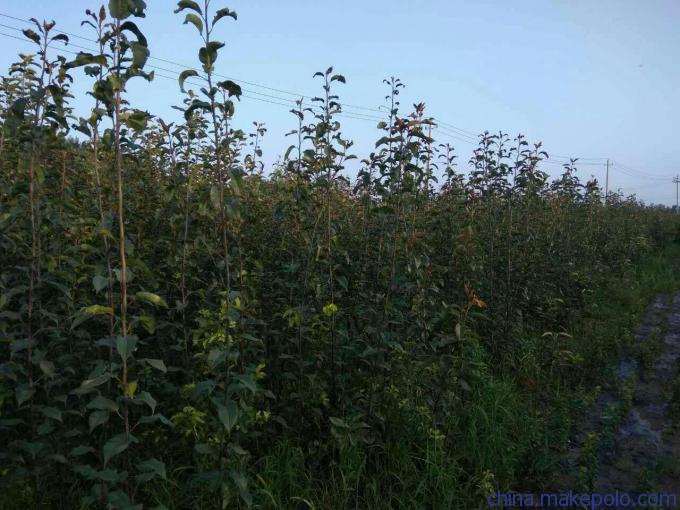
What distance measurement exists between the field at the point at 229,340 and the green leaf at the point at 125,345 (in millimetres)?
12

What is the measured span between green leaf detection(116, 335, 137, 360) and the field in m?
0.01

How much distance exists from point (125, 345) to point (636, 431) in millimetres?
4740

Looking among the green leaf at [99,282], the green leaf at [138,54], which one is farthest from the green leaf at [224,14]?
the green leaf at [99,282]

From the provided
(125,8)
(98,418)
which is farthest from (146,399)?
(125,8)

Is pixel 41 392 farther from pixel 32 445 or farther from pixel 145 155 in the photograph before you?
pixel 145 155

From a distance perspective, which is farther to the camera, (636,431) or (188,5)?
(636,431)

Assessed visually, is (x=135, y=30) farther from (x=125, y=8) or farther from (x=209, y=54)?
(x=209, y=54)

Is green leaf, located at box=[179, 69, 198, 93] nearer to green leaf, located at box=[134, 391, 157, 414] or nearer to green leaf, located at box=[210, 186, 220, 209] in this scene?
green leaf, located at box=[210, 186, 220, 209]

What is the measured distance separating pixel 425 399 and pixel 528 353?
2567 mm

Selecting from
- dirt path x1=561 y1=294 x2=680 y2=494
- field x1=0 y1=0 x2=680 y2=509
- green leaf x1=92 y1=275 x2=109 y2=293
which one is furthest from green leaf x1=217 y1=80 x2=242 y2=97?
dirt path x1=561 y1=294 x2=680 y2=494

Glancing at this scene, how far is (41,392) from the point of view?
3.71 metres

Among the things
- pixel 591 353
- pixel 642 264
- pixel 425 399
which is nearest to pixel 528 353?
pixel 591 353

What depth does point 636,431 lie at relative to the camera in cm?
486

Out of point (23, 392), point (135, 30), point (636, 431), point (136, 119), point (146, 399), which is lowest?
point (636, 431)
